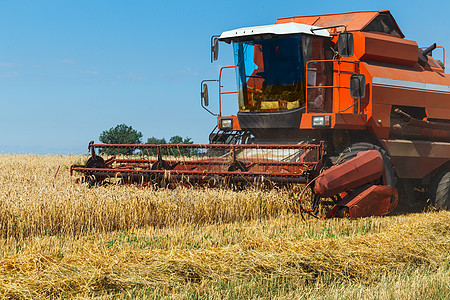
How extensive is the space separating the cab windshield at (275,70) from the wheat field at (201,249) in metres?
1.47

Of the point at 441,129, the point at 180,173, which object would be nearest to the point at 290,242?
the point at 180,173

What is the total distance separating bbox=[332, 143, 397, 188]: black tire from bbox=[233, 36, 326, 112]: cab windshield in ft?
2.90

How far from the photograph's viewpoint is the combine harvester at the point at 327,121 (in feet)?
20.5

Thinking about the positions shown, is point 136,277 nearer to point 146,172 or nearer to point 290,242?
point 290,242

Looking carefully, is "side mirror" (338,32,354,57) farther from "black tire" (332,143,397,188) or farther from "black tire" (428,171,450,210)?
"black tire" (428,171,450,210)

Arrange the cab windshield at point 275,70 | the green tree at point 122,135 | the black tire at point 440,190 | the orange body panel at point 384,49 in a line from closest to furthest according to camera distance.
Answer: the cab windshield at point 275,70
the orange body panel at point 384,49
the black tire at point 440,190
the green tree at point 122,135

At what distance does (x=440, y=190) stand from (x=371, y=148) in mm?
1669

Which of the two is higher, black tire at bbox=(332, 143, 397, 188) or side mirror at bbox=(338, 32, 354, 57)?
side mirror at bbox=(338, 32, 354, 57)

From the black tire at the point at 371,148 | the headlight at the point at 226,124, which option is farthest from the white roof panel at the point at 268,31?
the black tire at the point at 371,148

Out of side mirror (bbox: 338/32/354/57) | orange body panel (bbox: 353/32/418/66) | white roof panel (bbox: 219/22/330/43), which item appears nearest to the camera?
side mirror (bbox: 338/32/354/57)

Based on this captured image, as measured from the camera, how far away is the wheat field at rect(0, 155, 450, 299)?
332cm

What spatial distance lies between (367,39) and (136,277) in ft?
17.0

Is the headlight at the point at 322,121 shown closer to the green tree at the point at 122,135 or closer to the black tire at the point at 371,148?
the black tire at the point at 371,148

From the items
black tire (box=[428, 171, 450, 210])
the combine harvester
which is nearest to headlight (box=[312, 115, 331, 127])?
the combine harvester
